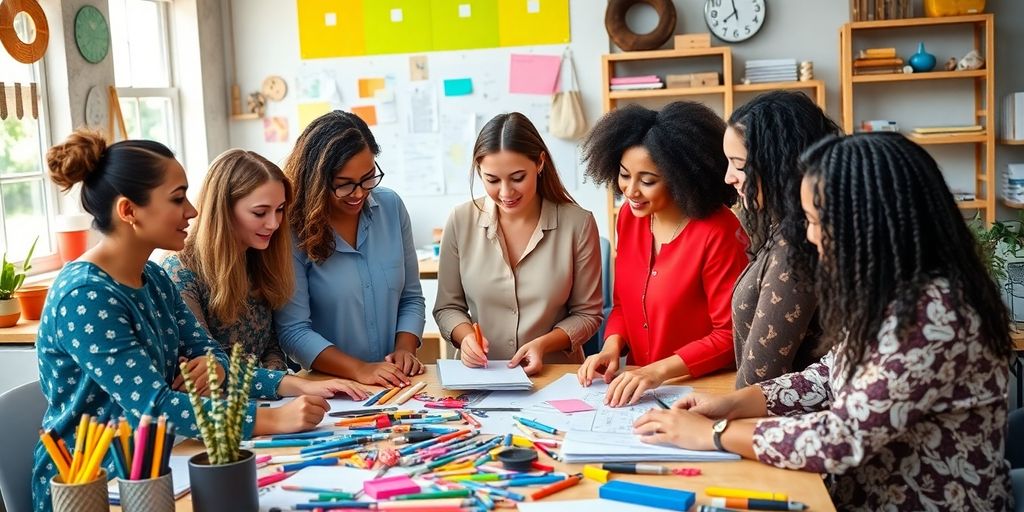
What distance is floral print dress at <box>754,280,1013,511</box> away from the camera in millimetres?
1455

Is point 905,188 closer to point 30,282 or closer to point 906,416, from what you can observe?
point 906,416

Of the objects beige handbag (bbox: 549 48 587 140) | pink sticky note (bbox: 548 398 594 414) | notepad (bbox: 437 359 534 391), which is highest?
beige handbag (bbox: 549 48 587 140)

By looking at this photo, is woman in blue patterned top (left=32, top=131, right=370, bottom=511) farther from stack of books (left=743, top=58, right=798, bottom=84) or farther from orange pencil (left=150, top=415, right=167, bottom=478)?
stack of books (left=743, top=58, right=798, bottom=84)

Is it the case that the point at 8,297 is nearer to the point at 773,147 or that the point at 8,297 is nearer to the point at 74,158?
the point at 74,158

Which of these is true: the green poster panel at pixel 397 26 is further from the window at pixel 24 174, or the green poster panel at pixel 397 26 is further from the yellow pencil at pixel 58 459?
the yellow pencil at pixel 58 459

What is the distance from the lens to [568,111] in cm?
528

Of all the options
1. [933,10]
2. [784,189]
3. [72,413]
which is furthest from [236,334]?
[933,10]

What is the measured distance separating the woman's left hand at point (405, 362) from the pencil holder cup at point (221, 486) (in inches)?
36.8

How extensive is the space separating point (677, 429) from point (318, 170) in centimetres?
118

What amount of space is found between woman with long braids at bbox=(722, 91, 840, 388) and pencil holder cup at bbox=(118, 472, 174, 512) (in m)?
1.16

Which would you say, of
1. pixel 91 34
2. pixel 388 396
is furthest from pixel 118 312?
pixel 91 34

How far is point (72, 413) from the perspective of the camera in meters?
1.77

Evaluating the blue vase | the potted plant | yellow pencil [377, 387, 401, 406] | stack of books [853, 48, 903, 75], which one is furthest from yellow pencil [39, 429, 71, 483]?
the blue vase

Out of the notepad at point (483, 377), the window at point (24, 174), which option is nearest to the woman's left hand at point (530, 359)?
the notepad at point (483, 377)
